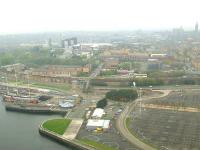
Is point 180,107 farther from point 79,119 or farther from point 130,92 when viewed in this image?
point 79,119

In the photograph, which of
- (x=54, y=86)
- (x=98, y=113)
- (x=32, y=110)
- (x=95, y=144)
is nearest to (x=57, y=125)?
(x=98, y=113)

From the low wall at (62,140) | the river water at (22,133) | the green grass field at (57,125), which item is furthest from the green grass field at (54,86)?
the low wall at (62,140)

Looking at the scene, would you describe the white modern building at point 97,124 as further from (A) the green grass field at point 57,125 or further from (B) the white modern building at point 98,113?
(A) the green grass field at point 57,125

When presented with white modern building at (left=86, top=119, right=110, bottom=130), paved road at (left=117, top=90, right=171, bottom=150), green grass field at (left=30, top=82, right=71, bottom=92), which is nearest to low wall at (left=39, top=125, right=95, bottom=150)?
white modern building at (left=86, top=119, right=110, bottom=130)

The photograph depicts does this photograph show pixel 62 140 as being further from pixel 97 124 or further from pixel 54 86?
pixel 54 86

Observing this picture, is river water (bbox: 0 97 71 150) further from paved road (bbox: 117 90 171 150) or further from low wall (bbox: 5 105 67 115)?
paved road (bbox: 117 90 171 150)

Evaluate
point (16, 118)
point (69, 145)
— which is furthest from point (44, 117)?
point (69, 145)
